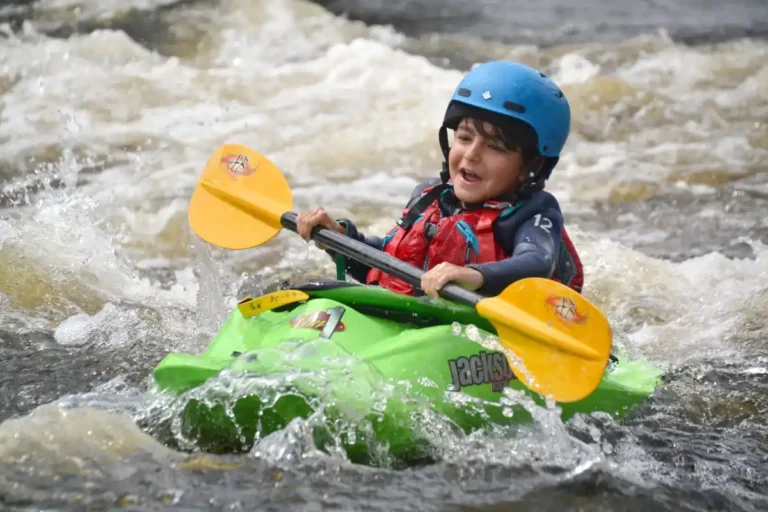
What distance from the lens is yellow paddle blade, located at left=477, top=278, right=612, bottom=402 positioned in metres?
2.94

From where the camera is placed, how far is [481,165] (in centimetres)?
347

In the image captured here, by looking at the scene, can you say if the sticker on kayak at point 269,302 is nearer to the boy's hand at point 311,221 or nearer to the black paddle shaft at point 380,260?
the black paddle shaft at point 380,260

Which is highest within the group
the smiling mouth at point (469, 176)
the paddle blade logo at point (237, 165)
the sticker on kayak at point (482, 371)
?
the smiling mouth at point (469, 176)

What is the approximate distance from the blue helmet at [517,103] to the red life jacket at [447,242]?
270mm

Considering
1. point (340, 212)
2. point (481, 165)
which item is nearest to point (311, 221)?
point (481, 165)

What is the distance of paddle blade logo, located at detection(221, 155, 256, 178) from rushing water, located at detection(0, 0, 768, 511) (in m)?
0.45

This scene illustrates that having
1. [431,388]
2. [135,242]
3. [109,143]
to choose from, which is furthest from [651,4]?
[431,388]

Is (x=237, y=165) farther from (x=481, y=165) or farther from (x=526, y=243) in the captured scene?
(x=526, y=243)

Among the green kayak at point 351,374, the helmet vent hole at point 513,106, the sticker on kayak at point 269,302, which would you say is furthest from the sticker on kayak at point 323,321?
the helmet vent hole at point 513,106

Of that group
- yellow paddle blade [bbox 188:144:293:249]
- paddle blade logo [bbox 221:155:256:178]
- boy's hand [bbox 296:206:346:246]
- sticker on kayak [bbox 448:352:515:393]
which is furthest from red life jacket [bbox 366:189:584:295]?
paddle blade logo [bbox 221:155:256:178]

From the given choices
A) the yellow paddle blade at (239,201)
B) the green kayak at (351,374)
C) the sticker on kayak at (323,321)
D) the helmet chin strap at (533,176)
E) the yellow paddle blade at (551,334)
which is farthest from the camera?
the yellow paddle blade at (239,201)

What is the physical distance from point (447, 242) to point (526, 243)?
285 millimetres

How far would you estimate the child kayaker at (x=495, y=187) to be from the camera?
134 inches

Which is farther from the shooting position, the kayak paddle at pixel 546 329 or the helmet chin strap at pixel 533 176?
the helmet chin strap at pixel 533 176
